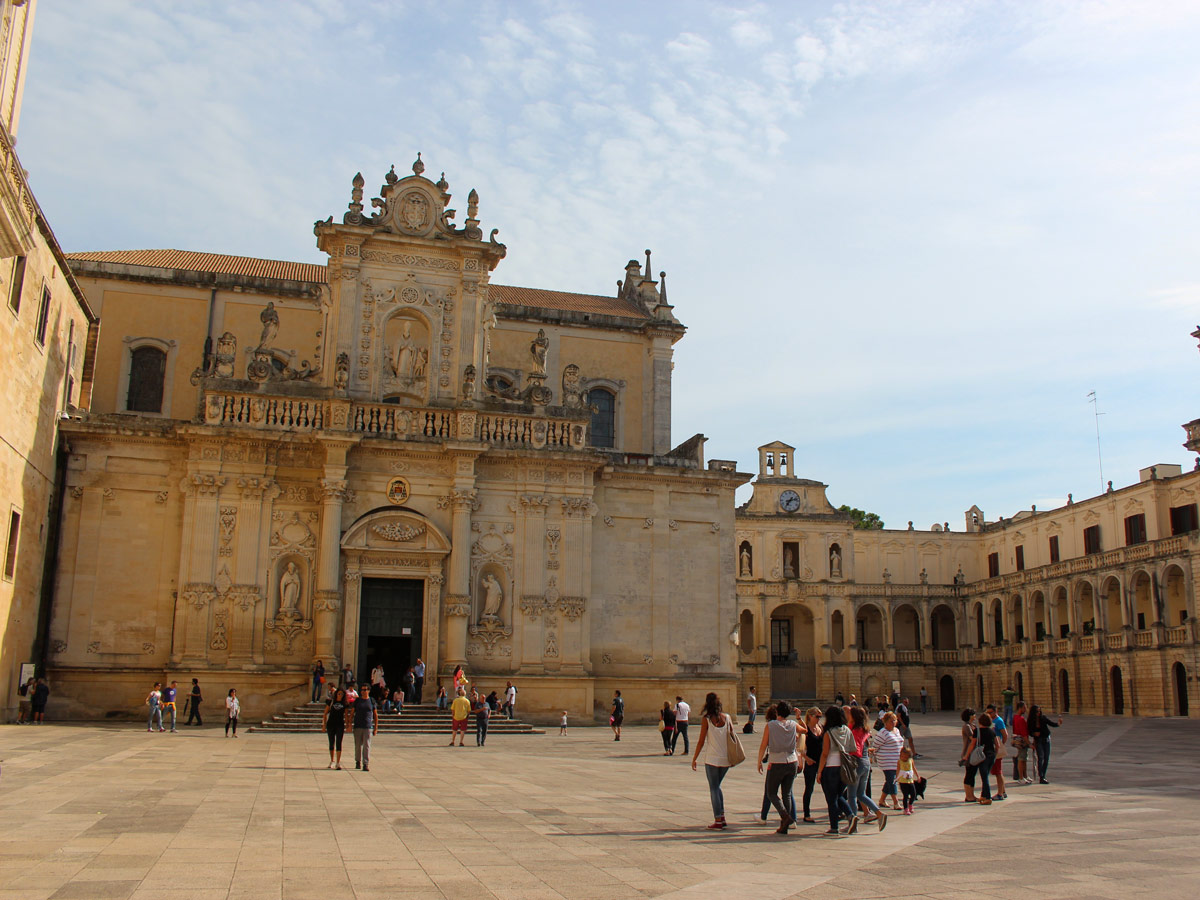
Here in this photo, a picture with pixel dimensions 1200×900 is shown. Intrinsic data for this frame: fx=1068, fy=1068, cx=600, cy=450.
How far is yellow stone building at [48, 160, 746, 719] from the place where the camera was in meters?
31.0

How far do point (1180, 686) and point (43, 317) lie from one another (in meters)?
46.7

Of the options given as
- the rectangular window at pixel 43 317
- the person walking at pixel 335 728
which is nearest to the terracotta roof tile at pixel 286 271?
the rectangular window at pixel 43 317

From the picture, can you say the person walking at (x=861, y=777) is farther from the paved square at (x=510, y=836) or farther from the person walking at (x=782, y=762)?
the person walking at (x=782, y=762)

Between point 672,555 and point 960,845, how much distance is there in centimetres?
2405

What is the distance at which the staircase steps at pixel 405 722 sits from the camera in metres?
28.5

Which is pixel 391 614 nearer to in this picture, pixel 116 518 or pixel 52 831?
pixel 116 518

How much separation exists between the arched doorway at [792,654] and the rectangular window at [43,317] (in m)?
44.7

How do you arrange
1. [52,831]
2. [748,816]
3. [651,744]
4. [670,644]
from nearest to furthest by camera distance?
[52,831] < [748,816] < [651,744] < [670,644]

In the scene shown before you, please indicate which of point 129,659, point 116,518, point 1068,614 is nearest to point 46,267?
point 116,518

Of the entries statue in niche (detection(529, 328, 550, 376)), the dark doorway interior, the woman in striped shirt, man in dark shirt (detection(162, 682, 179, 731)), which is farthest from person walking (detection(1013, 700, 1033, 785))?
man in dark shirt (detection(162, 682, 179, 731))

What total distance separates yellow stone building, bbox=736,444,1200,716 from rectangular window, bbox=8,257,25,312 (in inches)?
1691

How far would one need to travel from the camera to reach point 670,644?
35438mm

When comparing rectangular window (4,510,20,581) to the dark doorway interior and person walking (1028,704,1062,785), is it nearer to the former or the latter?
the dark doorway interior

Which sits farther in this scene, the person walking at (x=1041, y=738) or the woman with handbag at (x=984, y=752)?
the person walking at (x=1041, y=738)
